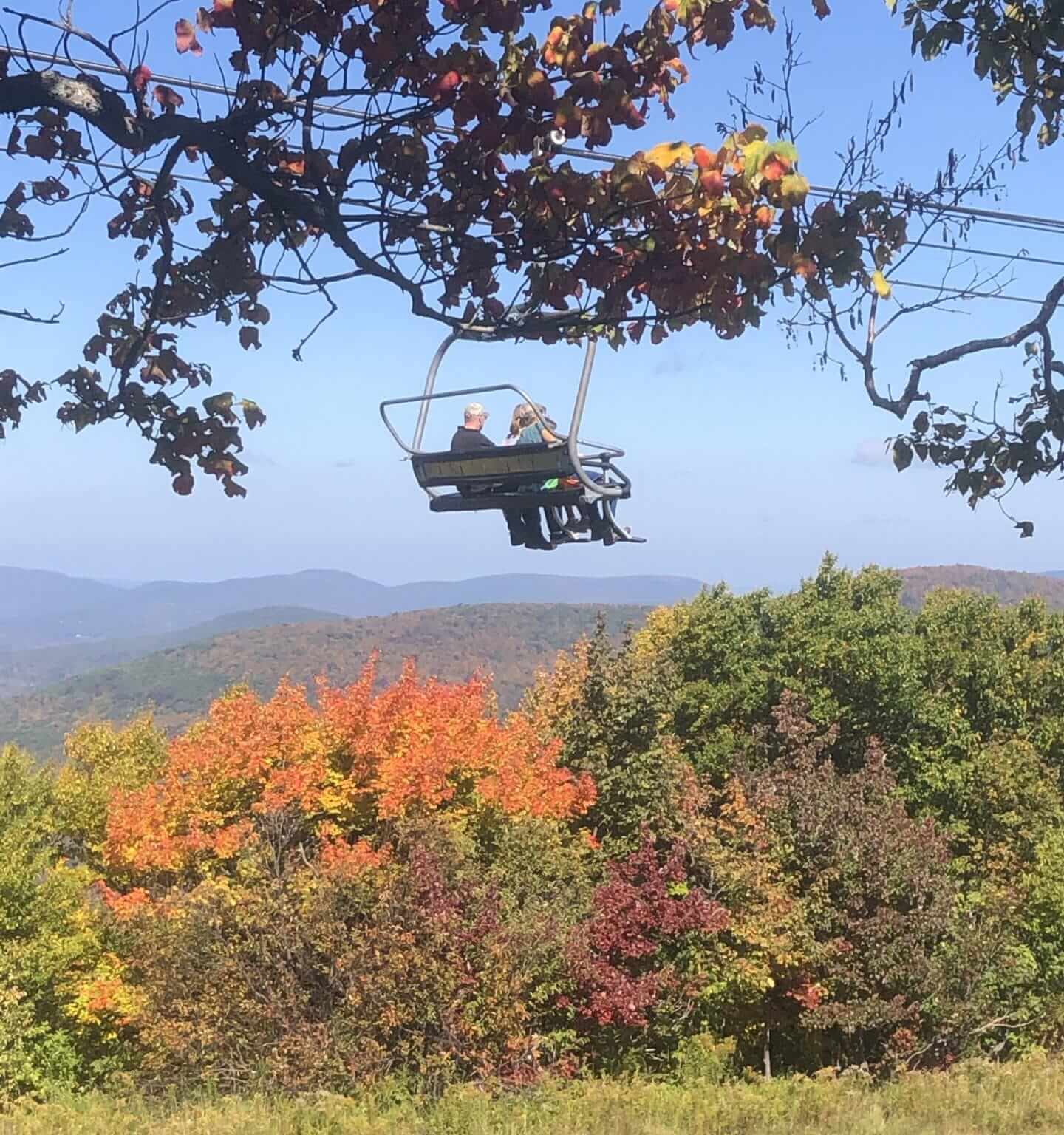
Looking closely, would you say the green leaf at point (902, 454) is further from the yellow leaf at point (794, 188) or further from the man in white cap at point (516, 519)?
the man in white cap at point (516, 519)

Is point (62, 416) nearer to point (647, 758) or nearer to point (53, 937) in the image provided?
point (647, 758)

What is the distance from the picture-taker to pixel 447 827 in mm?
29484

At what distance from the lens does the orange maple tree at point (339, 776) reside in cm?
3244

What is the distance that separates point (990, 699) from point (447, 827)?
54.5 ft

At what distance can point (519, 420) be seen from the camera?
7.68m

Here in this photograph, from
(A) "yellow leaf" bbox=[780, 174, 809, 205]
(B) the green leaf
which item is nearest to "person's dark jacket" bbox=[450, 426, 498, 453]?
(B) the green leaf

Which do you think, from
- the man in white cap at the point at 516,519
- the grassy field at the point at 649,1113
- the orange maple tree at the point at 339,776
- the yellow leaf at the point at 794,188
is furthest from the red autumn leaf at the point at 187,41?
the orange maple tree at the point at 339,776

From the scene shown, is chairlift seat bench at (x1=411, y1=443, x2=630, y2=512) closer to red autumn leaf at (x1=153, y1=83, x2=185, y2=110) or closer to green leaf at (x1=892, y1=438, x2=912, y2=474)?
green leaf at (x1=892, y1=438, x2=912, y2=474)

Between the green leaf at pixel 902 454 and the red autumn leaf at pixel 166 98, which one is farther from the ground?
the red autumn leaf at pixel 166 98

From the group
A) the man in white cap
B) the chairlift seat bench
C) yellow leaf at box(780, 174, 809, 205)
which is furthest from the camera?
the man in white cap

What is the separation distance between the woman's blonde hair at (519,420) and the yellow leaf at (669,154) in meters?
4.26

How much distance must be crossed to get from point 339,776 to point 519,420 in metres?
28.8

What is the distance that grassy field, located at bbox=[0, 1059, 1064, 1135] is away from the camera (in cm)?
1397

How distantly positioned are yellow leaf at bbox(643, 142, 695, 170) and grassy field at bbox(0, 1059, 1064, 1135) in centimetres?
1260
